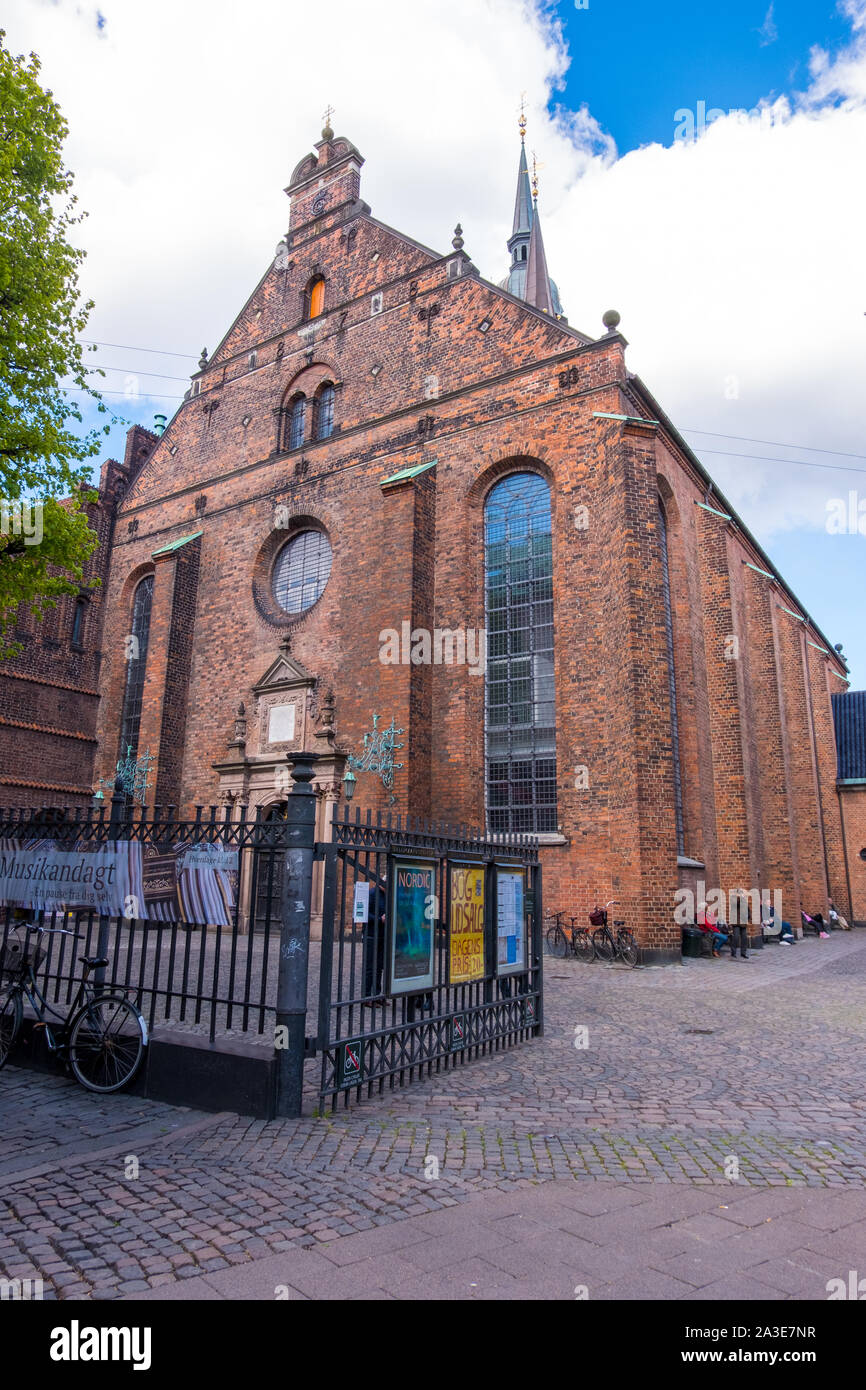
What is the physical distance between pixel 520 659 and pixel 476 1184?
12663mm

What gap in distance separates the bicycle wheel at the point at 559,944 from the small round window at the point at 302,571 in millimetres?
9342

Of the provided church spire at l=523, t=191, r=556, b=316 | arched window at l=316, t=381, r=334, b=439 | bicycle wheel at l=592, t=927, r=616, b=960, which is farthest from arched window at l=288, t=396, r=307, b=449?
church spire at l=523, t=191, r=556, b=316

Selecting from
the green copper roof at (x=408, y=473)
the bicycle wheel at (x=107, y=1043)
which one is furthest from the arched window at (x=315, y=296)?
the bicycle wheel at (x=107, y=1043)

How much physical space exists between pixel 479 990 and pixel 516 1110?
1865 mm

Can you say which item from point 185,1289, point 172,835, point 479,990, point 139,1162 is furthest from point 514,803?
point 185,1289

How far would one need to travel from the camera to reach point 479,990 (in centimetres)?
729

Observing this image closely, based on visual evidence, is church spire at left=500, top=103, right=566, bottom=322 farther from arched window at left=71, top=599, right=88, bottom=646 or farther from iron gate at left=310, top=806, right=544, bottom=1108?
iron gate at left=310, top=806, right=544, bottom=1108

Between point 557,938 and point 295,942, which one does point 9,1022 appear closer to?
point 295,942

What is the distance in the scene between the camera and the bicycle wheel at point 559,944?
14.1 m

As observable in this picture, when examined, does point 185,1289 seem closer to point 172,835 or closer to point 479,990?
point 172,835

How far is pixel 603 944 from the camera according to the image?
13.6 metres

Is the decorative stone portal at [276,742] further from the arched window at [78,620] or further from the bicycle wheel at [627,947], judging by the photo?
the arched window at [78,620]

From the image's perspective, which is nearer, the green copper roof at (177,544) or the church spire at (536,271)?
the green copper roof at (177,544)
